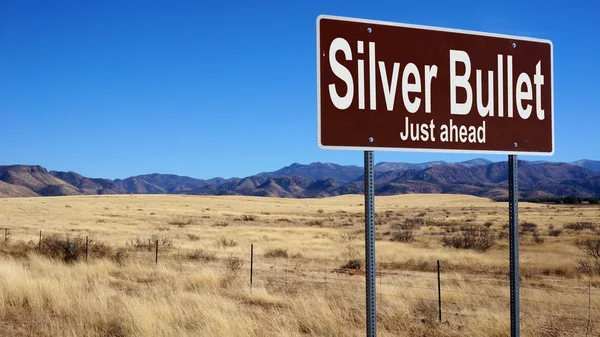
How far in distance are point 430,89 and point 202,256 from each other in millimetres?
20595

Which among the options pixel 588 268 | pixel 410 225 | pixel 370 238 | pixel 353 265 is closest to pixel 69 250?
pixel 353 265

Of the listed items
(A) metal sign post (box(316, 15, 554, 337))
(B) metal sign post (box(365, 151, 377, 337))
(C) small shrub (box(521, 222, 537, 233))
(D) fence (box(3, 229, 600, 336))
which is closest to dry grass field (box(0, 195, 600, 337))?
(D) fence (box(3, 229, 600, 336))

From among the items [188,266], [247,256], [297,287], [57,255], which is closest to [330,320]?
[297,287]

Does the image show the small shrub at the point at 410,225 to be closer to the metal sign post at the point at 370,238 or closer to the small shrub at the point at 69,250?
the small shrub at the point at 69,250

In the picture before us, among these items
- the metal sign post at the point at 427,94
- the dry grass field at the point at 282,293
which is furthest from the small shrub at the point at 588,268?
the metal sign post at the point at 427,94

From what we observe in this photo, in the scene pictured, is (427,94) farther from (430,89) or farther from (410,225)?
(410,225)

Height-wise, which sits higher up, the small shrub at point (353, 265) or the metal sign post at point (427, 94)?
the metal sign post at point (427, 94)

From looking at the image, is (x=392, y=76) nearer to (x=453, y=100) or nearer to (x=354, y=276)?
(x=453, y=100)

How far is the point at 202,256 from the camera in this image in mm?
23547

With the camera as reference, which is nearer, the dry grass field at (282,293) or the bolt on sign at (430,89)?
the bolt on sign at (430,89)

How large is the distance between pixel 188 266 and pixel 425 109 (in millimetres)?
16488

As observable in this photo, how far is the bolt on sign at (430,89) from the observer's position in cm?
371

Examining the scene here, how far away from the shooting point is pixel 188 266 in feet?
63.5

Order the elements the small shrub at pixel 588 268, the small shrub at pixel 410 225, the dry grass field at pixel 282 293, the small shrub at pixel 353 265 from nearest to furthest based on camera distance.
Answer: the dry grass field at pixel 282 293, the small shrub at pixel 588 268, the small shrub at pixel 353 265, the small shrub at pixel 410 225
